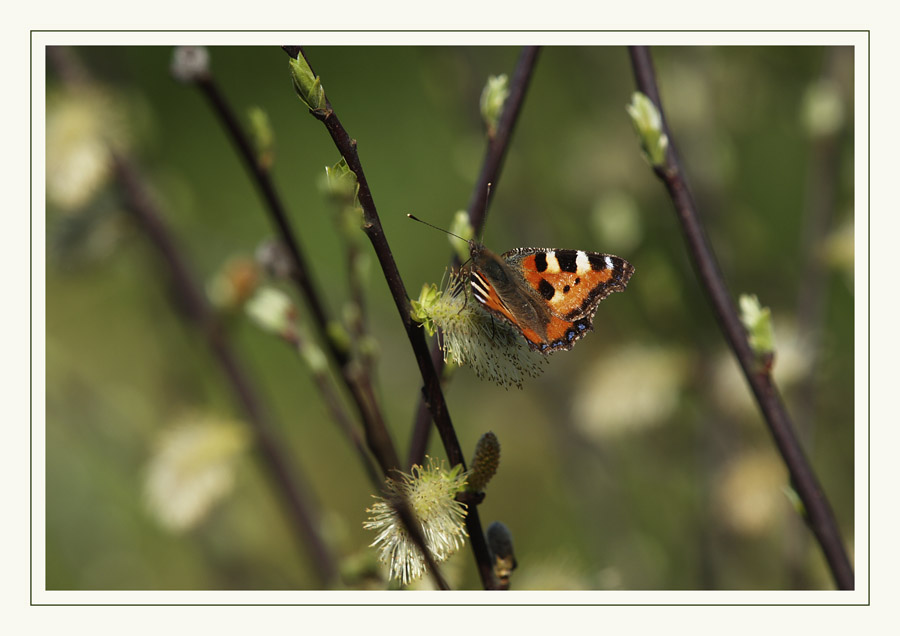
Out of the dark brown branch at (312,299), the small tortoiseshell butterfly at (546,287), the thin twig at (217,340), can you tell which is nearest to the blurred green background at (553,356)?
the thin twig at (217,340)

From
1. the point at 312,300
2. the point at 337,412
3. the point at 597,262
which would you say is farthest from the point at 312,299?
the point at 597,262

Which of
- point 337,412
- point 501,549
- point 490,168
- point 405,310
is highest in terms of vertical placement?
point 490,168

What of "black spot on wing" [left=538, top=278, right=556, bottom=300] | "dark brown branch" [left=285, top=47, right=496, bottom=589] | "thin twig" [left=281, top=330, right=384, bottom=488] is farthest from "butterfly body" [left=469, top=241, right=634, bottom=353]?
"thin twig" [left=281, top=330, right=384, bottom=488]

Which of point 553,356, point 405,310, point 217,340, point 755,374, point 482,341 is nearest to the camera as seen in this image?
point 405,310

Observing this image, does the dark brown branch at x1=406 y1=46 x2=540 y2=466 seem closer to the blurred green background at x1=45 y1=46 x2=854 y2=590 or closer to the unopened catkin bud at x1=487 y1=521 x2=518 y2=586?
the unopened catkin bud at x1=487 y1=521 x2=518 y2=586

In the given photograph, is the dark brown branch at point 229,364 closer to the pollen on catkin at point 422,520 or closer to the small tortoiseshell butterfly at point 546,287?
the pollen on catkin at point 422,520

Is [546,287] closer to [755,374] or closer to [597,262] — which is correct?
[597,262]
